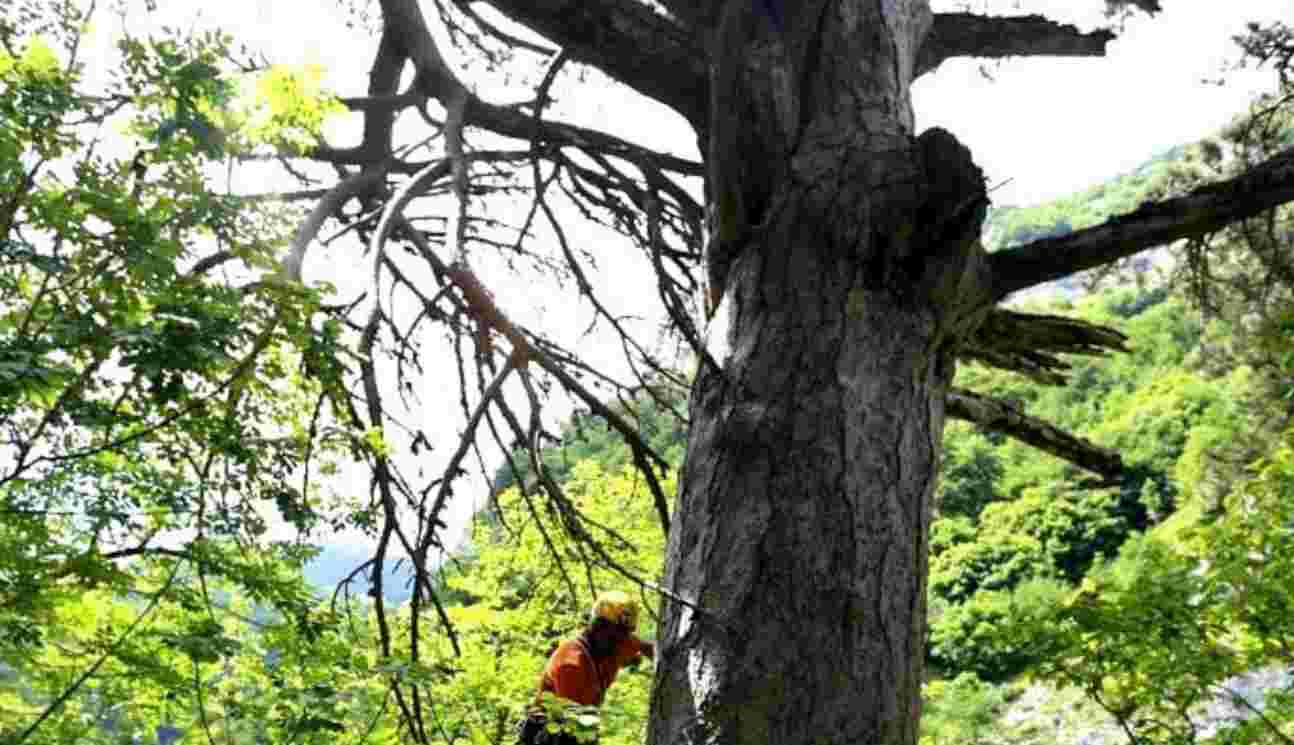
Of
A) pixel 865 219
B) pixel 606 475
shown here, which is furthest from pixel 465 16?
pixel 606 475

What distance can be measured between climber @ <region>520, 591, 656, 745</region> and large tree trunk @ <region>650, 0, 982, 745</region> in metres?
1.94

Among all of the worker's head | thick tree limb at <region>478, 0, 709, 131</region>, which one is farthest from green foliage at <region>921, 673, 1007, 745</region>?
thick tree limb at <region>478, 0, 709, 131</region>

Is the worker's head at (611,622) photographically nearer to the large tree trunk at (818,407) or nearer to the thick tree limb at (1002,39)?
the large tree trunk at (818,407)

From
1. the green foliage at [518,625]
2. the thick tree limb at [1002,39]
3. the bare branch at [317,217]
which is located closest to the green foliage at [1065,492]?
the green foliage at [518,625]

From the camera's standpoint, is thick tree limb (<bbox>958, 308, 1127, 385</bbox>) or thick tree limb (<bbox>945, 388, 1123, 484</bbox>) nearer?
thick tree limb (<bbox>958, 308, 1127, 385</bbox>)

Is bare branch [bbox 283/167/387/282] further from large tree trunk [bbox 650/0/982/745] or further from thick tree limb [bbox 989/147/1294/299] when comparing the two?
thick tree limb [bbox 989/147/1294/299]

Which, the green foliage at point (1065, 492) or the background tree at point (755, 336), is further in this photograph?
Answer: the green foliage at point (1065, 492)

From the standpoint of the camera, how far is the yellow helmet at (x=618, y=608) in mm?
3879

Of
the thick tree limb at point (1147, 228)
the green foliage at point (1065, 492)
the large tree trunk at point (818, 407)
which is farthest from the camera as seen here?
the green foliage at point (1065, 492)

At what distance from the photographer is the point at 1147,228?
2.40 m

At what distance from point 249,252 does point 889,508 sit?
141 cm

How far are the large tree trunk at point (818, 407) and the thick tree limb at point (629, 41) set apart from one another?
0.88 ft

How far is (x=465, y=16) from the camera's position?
4.52 m

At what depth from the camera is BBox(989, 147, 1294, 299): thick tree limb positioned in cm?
237
